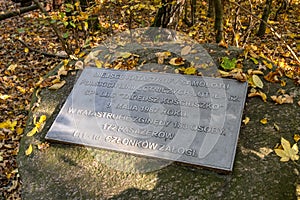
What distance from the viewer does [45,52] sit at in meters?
5.60

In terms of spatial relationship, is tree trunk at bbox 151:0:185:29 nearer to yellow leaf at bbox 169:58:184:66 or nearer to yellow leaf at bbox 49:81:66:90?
yellow leaf at bbox 169:58:184:66

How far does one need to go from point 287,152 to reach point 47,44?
485 centimetres

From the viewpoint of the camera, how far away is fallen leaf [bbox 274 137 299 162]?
2336 millimetres

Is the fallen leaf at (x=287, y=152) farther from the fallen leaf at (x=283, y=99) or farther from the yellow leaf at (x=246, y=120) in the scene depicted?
the fallen leaf at (x=283, y=99)

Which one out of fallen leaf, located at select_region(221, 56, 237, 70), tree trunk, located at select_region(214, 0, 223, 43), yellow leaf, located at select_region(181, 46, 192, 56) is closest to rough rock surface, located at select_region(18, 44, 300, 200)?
fallen leaf, located at select_region(221, 56, 237, 70)

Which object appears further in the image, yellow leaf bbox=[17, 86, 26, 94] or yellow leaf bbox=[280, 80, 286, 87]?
yellow leaf bbox=[17, 86, 26, 94]

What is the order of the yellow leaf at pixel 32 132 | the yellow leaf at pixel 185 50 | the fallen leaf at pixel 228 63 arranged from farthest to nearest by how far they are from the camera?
the yellow leaf at pixel 185 50, the fallen leaf at pixel 228 63, the yellow leaf at pixel 32 132

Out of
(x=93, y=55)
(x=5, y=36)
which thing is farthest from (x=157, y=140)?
(x=5, y=36)

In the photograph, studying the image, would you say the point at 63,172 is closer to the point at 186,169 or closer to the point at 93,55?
the point at 186,169

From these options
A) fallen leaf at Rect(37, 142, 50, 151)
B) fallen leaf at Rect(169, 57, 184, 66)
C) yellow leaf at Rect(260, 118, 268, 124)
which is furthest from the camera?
fallen leaf at Rect(169, 57, 184, 66)

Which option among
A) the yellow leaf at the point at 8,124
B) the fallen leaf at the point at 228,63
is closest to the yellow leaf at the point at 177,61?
the fallen leaf at the point at 228,63

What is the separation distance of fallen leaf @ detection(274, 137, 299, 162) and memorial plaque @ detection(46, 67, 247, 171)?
1.06 ft

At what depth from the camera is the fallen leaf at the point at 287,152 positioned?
2336 mm

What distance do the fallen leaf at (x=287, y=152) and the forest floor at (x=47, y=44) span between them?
119 centimetres
